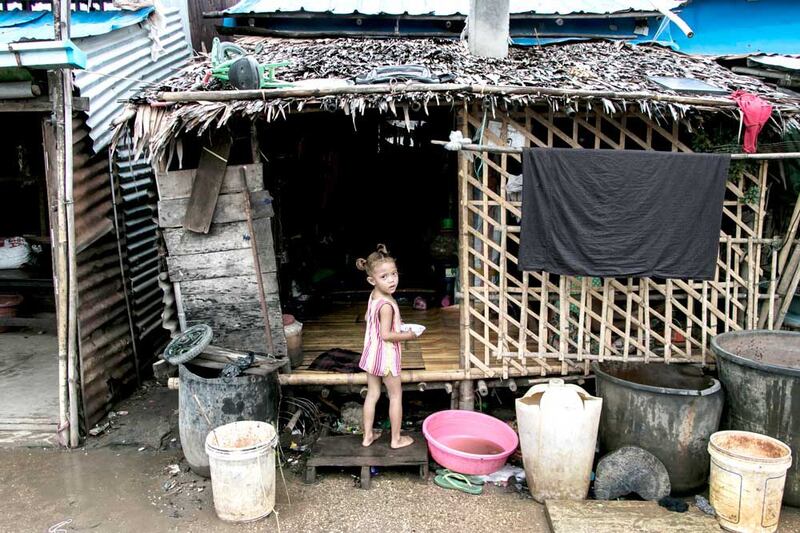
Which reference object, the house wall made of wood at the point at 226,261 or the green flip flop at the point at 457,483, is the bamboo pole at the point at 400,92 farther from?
the green flip flop at the point at 457,483

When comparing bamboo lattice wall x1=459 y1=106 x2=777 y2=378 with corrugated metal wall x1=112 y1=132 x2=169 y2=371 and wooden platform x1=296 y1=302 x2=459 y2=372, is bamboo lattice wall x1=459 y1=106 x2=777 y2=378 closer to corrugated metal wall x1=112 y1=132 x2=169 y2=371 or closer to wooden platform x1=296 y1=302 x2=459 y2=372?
wooden platform x1=296 y1=302 x2=459 y2=372

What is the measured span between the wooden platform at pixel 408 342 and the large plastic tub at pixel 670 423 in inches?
65.0

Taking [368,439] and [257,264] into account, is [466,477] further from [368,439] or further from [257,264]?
[257,264]

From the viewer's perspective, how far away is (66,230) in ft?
17.8

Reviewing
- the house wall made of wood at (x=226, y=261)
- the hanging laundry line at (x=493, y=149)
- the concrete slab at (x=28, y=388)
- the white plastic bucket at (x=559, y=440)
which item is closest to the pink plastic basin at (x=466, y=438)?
the white plastic bucket at (x=559, y=440)

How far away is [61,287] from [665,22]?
887 cm

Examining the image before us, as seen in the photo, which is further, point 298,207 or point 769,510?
point 298,207

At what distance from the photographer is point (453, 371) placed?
565 centimetres

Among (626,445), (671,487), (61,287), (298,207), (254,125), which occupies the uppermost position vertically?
(254,125)

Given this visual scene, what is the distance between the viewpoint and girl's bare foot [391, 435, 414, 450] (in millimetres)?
5164

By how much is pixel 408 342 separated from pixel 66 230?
364 cm

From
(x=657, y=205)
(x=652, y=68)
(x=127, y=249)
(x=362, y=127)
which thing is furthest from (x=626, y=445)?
(x=362, y=127)

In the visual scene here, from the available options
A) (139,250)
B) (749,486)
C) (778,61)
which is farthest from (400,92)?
(778,61)

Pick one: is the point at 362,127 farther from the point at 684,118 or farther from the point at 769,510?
the point at 769,510
